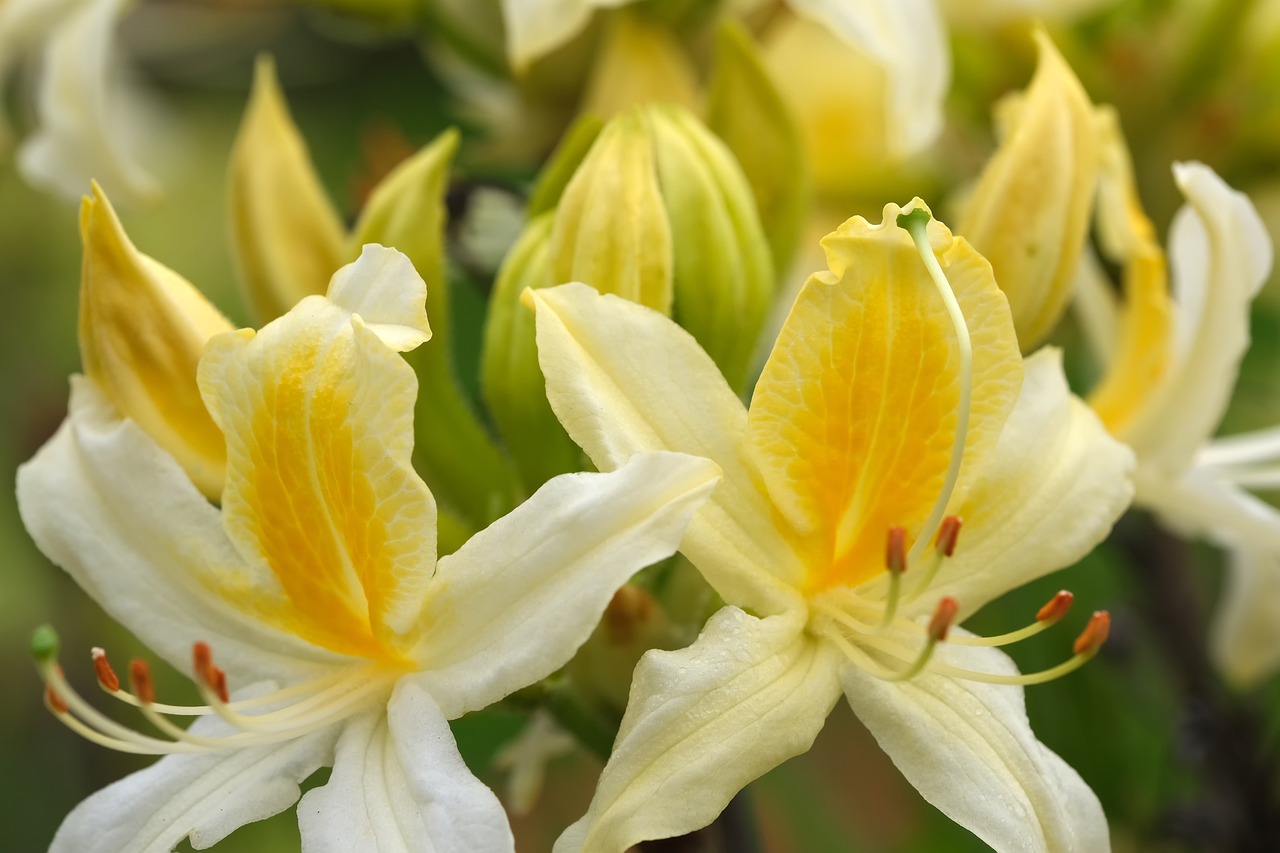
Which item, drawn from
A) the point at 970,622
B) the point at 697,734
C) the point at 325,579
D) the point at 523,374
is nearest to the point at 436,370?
the point at 523,374

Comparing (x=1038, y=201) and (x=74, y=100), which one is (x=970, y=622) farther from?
(x=74, y=100)

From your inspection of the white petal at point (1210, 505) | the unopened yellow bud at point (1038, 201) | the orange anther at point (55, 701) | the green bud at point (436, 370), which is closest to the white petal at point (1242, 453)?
the white petal at point (1210, 505)

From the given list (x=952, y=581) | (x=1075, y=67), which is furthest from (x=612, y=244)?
(x=1075, y=67)

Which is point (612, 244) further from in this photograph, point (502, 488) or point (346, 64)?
point (346, 64)

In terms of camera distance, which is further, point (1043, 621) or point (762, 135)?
point (762, 135)

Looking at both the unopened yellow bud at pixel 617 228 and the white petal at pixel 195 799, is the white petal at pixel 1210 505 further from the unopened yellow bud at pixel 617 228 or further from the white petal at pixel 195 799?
the white petal at pixel 195 799

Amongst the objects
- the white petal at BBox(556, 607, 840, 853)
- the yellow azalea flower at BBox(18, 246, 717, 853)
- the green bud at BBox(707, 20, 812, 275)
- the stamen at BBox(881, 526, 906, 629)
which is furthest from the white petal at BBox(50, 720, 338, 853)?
the green bud at BBox(707, 20, 812, 275)

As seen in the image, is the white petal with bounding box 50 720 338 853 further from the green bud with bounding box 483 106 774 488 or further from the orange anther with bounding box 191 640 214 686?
the green bud with bounding box 483 106 774 488
